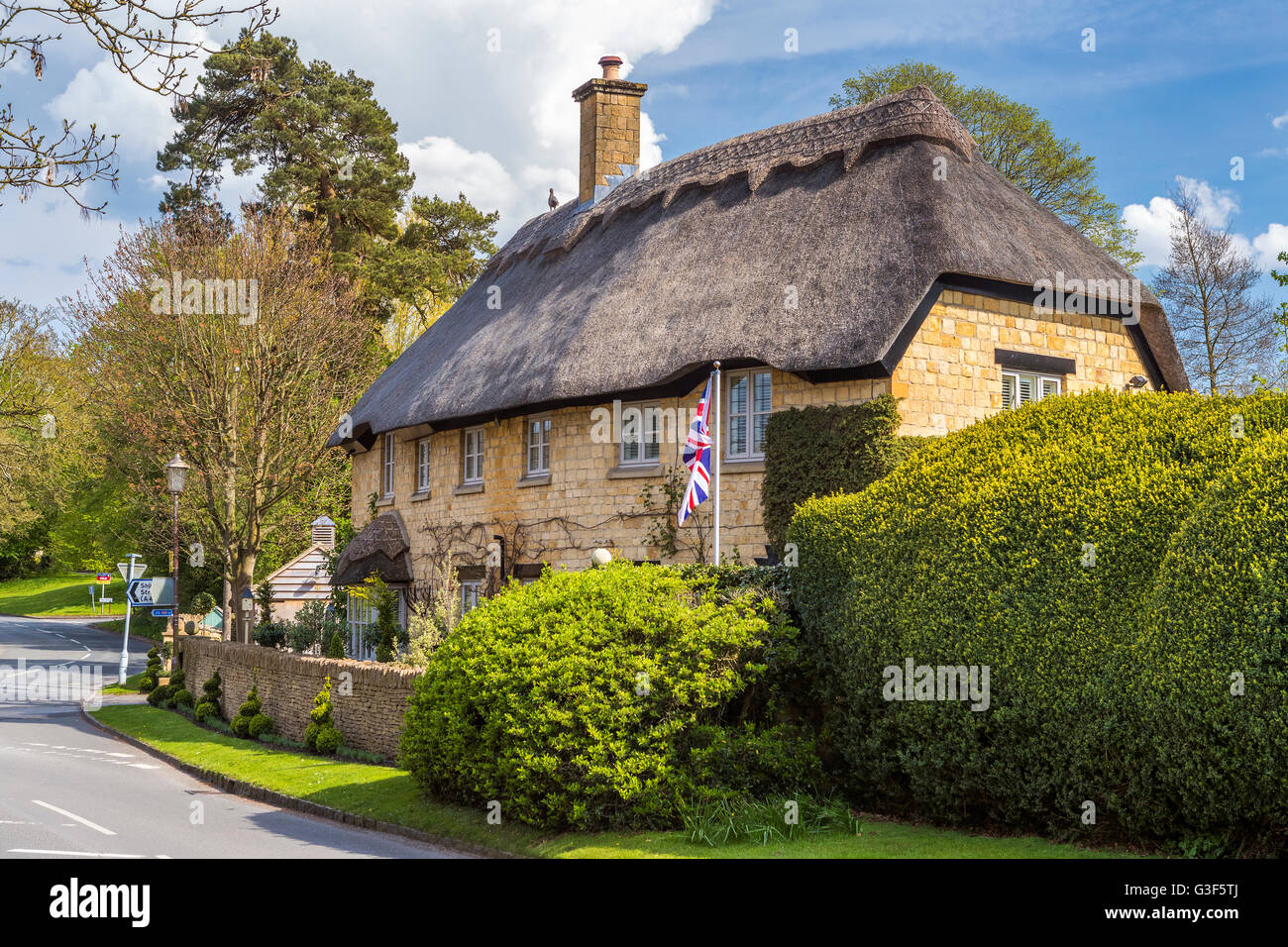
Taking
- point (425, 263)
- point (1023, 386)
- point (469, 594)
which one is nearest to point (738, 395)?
point (1023, 386)

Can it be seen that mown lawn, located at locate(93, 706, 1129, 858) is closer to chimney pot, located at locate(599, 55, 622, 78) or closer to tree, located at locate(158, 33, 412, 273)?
chimney pot, located at locate(599, 55, 622, 78)

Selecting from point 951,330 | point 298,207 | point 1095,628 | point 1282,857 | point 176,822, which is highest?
point 298,207

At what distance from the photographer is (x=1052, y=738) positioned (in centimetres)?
944

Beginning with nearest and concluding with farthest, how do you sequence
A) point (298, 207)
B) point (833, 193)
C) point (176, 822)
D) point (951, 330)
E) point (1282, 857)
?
point (1282, 857)
point (176, 822)
point (951, 330)
point (833, 193)
point (298, 207)

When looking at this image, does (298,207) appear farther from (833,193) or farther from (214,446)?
(833,193)

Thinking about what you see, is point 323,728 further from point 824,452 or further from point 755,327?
point 755,327

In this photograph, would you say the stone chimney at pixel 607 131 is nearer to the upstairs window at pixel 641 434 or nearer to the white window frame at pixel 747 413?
the upstairs window at pixel 641 434

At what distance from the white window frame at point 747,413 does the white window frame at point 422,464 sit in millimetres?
9806

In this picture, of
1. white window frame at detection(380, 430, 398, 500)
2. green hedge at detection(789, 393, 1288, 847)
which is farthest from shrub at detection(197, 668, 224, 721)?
green hedge at detection(789, 393, 1288, 847)

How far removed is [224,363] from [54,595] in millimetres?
48122

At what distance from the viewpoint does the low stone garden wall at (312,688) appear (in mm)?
16781
